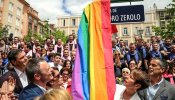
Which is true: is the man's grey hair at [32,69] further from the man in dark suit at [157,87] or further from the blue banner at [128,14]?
the blue banner at [128,14]

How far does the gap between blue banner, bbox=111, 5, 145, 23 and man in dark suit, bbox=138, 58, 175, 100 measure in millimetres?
812

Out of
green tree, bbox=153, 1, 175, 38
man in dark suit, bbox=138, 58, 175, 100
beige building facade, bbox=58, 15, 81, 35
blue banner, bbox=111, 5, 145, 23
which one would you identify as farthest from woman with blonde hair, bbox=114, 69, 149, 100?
beige building facade, bbox=58, 15, 81, 35

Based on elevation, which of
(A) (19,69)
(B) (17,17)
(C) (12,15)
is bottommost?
(A) (19,69)

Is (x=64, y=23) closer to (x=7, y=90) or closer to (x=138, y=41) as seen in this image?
(x=138, y=41)

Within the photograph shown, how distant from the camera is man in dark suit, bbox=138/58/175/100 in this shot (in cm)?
434

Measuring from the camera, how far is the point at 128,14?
5.07 metres

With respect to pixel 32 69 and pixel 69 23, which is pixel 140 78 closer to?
pixel 32 69

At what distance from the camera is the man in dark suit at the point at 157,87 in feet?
14.2

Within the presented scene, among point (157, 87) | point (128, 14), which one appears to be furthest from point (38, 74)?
point (128, 14)

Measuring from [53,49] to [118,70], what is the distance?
341 centimetres

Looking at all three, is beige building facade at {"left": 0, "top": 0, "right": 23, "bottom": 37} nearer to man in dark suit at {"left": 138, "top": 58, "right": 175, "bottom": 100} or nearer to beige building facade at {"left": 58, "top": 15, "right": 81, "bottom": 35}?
beige building facade at {"left": 58, "top": 15, "right": 81, "bottom": 35}

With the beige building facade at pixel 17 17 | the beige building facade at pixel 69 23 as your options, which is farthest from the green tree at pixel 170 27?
the beige building facade at pixel 69 23

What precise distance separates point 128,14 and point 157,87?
1396 millimetres

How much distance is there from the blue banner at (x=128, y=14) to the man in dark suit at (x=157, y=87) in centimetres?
81
